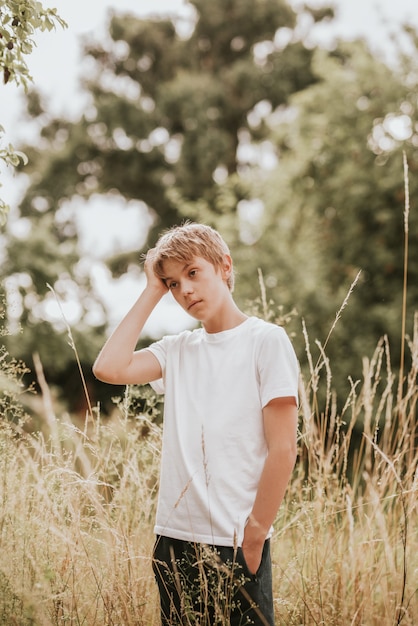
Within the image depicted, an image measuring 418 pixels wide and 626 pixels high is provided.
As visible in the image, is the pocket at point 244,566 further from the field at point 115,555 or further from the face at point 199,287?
the face at point 199,287

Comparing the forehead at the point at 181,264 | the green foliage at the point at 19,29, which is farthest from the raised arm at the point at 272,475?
the green foliage at the point at 19,29

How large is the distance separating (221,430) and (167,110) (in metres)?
15.4

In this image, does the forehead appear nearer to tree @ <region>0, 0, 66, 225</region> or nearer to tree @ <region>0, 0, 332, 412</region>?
tree @ <region>0, 0, 66, 225</region>

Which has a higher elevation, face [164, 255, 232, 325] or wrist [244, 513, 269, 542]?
face [164, 255, 232, 325]

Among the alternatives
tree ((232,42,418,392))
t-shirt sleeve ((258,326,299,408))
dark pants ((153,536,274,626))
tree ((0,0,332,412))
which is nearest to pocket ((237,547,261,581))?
dark pants ((153,536,274,626))

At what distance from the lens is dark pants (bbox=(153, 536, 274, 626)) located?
1854 millimetres

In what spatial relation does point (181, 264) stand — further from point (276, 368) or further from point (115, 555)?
point (115, 555)

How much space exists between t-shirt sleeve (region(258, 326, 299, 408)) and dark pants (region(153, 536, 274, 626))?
41cm

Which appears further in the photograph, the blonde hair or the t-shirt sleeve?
the blonde hair

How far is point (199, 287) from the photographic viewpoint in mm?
2047

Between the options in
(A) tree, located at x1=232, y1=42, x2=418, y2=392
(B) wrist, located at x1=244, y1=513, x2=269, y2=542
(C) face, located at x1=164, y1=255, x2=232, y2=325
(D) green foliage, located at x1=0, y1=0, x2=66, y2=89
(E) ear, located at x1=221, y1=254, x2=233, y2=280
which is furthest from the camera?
(A) tree, located at x1=232, y1=42, x2=418, y2=392

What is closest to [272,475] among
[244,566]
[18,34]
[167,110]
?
[244,566]

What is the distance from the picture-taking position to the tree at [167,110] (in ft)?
54.0

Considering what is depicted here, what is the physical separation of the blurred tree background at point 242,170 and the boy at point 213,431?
0.73m
